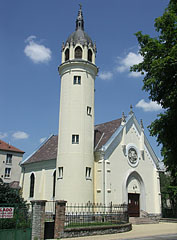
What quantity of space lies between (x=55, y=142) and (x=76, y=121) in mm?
12457

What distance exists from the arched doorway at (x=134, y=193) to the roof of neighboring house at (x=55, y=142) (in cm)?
514

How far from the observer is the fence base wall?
60.9 ft

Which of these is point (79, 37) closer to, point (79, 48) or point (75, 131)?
point (79, 48)

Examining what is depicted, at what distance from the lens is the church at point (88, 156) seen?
28.4 metres

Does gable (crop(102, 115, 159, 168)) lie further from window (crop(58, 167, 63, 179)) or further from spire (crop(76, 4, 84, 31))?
spire (crop(76, 4, 84, 31))

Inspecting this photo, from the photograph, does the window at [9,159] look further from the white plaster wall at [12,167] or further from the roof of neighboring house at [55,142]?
the roof of neighboring house at [55,142]

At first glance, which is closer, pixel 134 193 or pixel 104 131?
pixel 134 193

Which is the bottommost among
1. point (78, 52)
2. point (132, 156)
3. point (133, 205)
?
point (133, 205)

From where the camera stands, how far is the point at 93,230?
20.0 m

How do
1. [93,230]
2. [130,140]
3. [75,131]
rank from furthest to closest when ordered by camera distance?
[130,140]
[75,131]
[93,230]

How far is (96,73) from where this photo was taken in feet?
109

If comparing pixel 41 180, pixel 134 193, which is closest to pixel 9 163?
pixel 41 180

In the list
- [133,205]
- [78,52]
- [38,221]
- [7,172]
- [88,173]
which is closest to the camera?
[38,221]

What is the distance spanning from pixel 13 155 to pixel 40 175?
2255 centimetres
